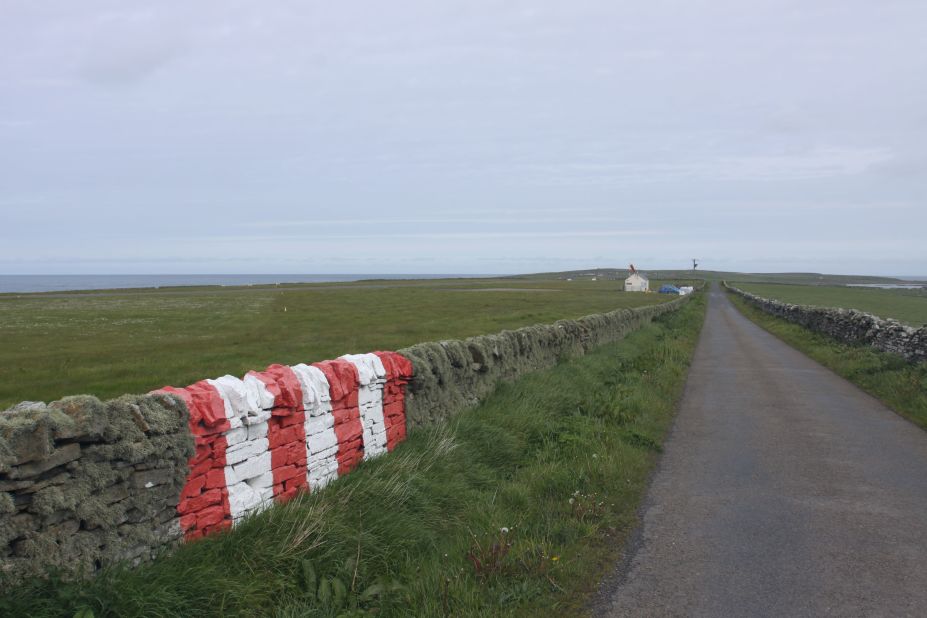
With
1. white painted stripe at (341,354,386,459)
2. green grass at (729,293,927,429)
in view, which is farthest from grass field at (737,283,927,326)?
white painted stripe at (341,354,386,459)

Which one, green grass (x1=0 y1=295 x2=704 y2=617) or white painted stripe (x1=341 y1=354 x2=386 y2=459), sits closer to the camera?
green grass (x1=0 y1=295 x2=704 y2=617)

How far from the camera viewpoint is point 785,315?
131 feet

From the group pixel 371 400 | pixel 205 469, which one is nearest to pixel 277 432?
pixel 205 469

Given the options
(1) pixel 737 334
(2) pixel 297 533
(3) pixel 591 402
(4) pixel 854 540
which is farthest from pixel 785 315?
(2) pixel 297 533

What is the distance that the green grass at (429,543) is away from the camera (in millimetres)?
4332

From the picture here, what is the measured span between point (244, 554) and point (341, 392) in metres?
2.07

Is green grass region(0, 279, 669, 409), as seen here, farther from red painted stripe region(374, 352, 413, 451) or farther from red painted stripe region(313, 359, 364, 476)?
red painted stripe region(313, 359, 364, 476)

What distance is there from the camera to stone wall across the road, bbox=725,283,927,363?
1638 centimetres

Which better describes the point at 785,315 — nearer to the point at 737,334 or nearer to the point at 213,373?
the point at 737,334

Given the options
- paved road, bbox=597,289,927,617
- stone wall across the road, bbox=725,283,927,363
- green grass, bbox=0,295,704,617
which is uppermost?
stone wall across the road, bbox=725,283,927,363

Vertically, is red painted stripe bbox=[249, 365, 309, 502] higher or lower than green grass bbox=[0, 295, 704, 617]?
higher

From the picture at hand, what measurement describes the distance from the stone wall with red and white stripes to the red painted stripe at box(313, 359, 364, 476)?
0.01m

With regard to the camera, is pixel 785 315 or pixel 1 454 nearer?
pixel 1 454

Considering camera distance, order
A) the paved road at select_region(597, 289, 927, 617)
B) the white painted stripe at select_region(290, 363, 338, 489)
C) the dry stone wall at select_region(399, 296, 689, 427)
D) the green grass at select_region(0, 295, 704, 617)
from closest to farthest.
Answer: the green grass at select_region(0, 295, 704, 617), the paved road at select_region(597, 289, 927, 617), the white painted stripe at select_region(290, 363, 338, 489), the dry stone wall at select_region(399, 296, 689, 427)
